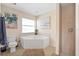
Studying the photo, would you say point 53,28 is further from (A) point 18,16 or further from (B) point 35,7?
(A) point 18,16

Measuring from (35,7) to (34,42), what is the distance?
51cm

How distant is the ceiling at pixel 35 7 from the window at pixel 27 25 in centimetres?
12

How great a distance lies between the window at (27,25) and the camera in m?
1.53

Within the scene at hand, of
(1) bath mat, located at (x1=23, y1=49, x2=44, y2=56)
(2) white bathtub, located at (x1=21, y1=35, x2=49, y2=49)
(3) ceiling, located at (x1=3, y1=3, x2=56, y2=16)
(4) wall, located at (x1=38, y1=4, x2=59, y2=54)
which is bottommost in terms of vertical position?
(1) bath mat, located at (x1=23, y1=49, x2=44, y2=56)

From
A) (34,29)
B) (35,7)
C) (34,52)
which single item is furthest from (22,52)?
(35,7)

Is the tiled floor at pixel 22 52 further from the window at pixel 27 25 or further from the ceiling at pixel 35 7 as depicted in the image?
the ceiling at pixel 35 7

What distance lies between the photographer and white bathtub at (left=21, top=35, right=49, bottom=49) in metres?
1.52

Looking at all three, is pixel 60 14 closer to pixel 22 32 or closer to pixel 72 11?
pixel 72 11

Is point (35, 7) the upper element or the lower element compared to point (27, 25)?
upper

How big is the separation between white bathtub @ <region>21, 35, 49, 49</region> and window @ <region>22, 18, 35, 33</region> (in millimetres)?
102

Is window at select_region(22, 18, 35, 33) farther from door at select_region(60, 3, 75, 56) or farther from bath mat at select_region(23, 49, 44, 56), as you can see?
door at select_region(60, 3, 75, 56)

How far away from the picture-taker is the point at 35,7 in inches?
59.3

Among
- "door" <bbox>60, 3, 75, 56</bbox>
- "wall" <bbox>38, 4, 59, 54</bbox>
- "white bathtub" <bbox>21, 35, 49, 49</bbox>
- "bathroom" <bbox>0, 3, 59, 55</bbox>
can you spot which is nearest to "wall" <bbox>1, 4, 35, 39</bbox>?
"bathroom" <bbox>0, 3, 59, 55</bbox>

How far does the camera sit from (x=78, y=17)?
1423 millimetres
